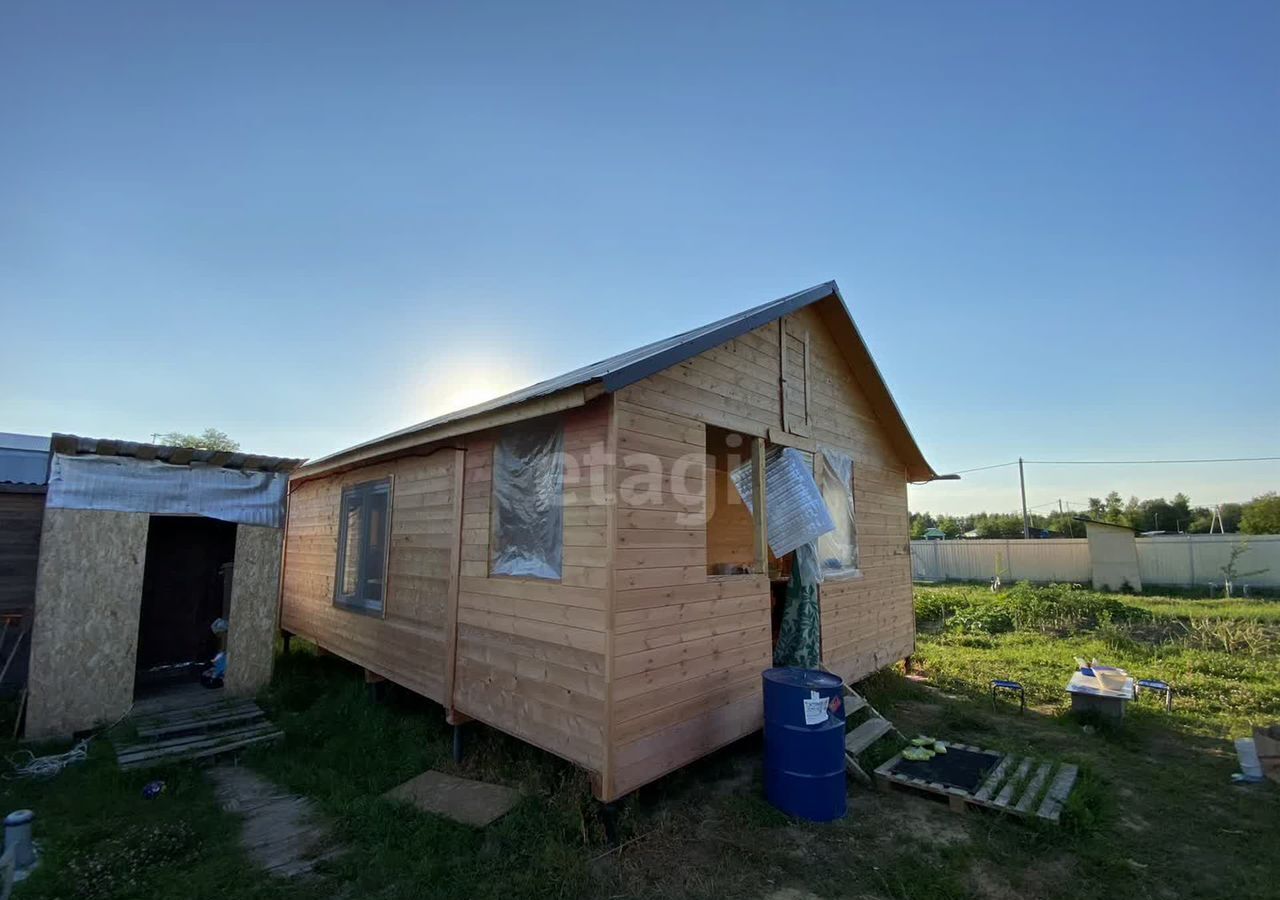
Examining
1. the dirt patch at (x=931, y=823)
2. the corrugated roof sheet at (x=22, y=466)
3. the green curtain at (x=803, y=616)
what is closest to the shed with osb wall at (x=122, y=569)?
the green curtain at (x=803, y=616)

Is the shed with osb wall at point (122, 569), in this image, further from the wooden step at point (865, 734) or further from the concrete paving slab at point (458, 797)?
the wooden step at point (865, 734)

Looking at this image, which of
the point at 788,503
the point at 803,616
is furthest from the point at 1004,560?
the point at 788,503

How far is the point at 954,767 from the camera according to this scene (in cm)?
504

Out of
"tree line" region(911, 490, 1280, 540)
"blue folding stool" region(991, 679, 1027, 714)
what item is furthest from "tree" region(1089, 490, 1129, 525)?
"blue folding stool" region(991, 679, 1027, 714)

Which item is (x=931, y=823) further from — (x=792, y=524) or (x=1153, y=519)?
(x=1153, y=519)

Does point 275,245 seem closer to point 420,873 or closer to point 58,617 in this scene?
point 58,617

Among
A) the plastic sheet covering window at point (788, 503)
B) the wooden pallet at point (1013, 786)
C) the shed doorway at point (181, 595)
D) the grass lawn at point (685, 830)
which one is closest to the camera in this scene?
the grass lawn at point (685, 830)

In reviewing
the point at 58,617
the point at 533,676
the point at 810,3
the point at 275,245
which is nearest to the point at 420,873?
the point at 533,676

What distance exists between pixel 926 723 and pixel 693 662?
146 inches

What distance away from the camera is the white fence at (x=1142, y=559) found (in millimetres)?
18984

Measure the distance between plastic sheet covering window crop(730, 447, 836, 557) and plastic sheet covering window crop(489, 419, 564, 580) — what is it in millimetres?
1931

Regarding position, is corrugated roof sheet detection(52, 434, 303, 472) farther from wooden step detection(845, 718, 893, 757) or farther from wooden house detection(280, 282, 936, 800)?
wooden step detection(845, 718, 893, 757)

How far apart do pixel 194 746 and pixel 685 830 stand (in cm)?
494

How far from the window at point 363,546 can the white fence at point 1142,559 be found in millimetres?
19349
